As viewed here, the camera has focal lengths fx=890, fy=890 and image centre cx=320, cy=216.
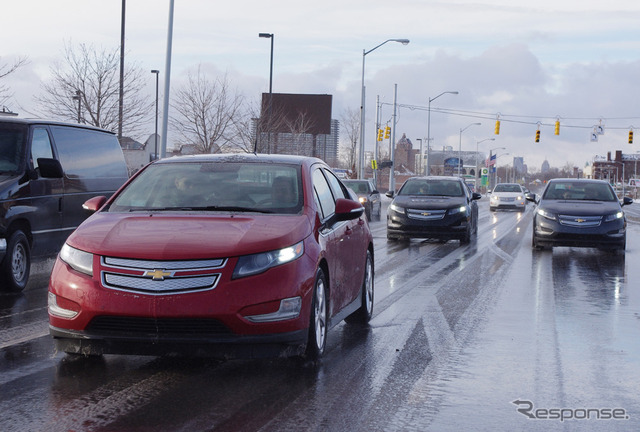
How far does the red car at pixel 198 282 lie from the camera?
5836 millimetres

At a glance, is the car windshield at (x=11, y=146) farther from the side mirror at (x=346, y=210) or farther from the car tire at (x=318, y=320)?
the car tire at (x=318, y=320)

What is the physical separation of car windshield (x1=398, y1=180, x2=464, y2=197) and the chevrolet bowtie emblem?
15975 mm

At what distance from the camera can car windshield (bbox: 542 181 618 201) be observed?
1880 cm

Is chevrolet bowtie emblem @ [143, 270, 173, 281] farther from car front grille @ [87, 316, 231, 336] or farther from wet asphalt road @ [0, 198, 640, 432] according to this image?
wet asphalt road @ [0, 198, 640, 432]

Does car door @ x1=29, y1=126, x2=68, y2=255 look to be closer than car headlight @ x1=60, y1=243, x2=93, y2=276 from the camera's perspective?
No

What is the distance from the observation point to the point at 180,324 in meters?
5.84

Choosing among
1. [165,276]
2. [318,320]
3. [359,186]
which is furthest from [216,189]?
[359,186]

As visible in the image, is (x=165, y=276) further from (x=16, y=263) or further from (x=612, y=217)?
(x=612, y=217)

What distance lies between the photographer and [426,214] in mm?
19922

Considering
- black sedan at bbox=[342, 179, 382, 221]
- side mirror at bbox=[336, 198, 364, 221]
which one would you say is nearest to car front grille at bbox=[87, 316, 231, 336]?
side mirror at bbox=[336, 198, 364, 221]

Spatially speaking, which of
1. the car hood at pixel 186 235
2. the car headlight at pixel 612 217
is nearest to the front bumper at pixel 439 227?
the car headlight at pixel 612 217

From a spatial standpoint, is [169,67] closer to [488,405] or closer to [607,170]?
[488,405]

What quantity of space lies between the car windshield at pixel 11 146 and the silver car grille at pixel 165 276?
5606 mm

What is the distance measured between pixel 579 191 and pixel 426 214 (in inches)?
131
